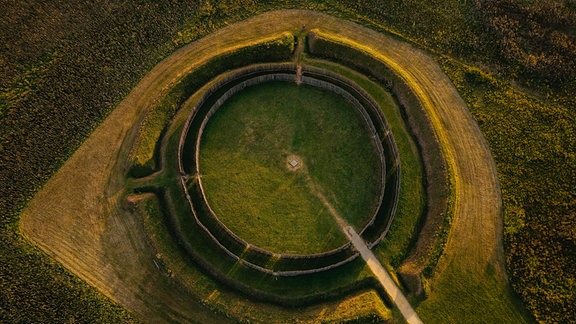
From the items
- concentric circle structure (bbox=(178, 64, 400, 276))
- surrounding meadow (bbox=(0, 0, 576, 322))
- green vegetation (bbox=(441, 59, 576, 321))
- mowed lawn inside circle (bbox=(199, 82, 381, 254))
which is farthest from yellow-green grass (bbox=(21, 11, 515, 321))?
mowed lawn inside circle (bbox=(199, 82, 381, 254))

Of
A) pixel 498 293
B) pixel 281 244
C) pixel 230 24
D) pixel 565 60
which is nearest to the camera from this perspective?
pixel 498 293

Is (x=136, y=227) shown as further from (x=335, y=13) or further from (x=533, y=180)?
(x=533, y=180)

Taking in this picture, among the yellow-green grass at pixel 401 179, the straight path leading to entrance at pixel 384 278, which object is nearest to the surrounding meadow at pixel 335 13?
the yellow-green grass at pixel 401 179

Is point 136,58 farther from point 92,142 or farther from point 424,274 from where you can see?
point 424,274

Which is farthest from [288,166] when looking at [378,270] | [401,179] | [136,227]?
[136,227]

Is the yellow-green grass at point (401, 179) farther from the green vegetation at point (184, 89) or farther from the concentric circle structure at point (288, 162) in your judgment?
the green vegetation at point (184, 89)

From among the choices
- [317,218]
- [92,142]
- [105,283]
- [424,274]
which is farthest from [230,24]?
[424,274]

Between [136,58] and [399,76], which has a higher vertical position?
[399,76]
